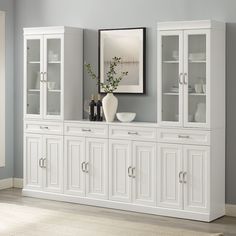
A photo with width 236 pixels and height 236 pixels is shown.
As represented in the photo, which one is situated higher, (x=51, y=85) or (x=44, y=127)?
(x=51, y=85)

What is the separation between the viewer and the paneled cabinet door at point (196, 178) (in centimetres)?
615

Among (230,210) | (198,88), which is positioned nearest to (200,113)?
(198,88)

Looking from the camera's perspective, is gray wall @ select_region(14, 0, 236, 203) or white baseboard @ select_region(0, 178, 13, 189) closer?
gray wall @ select_region(14, 0, 236, 203)

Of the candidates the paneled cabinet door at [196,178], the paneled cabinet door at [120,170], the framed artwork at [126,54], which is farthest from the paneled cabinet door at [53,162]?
the paneled cabinet door at [196,178]

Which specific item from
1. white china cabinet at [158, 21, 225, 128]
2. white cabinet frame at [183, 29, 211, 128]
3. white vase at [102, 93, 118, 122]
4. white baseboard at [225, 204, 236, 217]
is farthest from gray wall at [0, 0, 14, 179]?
white baseboard at [225, 204, 236, 217]

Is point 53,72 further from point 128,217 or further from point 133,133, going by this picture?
point 128,217

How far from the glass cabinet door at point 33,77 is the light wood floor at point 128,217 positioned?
3.45ft

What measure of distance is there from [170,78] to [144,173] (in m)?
1.08

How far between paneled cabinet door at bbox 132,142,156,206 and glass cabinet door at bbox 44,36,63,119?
116cm

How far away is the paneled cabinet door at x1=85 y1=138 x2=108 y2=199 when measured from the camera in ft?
22.3

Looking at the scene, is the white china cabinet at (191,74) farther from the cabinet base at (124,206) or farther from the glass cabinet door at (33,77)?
the glass cabinet door at (33,77)

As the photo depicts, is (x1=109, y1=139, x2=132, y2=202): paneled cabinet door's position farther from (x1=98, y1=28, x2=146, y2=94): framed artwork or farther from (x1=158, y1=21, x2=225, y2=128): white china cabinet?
(x1=98, y1=28, x2=146, y2=94): framed artwork

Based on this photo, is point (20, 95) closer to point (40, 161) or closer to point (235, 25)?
point (40, 161)

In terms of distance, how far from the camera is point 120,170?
21.9 ft
